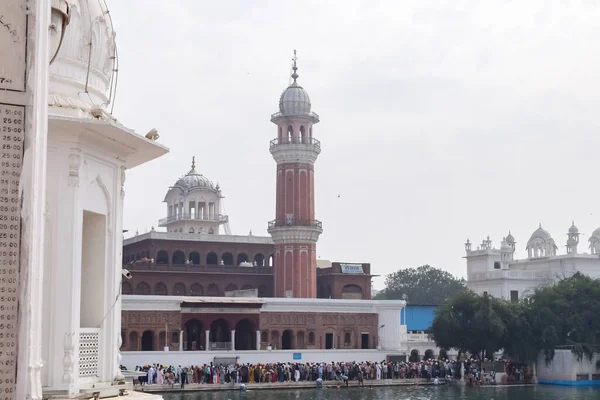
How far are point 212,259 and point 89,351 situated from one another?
47.1m

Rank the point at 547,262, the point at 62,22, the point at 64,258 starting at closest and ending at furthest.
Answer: the point at 62,22 → the point at 64,258 → the point at 547,262

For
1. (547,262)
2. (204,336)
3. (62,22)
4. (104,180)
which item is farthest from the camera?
(547,262)

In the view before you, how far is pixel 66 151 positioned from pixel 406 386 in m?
29.9

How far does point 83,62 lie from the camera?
29.6 ft

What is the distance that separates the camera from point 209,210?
58.5 meters

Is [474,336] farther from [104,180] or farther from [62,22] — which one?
[62,22]

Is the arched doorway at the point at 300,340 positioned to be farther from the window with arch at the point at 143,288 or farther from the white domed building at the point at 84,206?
the white domed building at the point at 84,206

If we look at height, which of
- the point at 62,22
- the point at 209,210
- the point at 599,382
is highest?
the point at 209,210

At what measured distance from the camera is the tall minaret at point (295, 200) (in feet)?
165

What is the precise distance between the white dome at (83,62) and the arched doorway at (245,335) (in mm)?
34653

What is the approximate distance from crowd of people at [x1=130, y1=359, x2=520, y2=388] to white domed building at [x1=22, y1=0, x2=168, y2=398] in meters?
24.5

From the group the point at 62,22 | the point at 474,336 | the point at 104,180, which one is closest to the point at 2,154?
the point at 62,22

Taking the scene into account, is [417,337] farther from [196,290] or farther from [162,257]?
[162,257]

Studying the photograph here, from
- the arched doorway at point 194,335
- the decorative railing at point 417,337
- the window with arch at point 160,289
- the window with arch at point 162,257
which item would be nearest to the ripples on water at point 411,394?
the arched doorway at point 194,335
